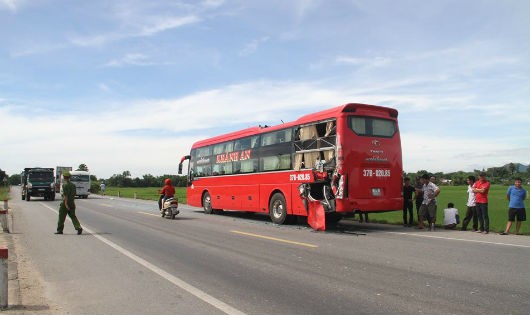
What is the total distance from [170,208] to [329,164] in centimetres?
787

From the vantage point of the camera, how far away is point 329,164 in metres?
13.9

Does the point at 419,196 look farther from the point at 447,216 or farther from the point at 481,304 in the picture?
the point at 481,304

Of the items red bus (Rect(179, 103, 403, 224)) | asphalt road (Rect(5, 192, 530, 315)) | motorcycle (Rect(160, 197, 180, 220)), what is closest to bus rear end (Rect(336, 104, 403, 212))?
red bus (Rect(179, 103, 403, 224))

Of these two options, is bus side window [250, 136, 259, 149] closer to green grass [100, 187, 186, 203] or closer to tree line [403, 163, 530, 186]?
green grass [100, 187, 186, 203]

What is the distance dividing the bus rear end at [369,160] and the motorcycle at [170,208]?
7.97 metres

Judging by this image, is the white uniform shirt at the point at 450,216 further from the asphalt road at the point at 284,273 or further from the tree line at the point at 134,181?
the tree line at the point at 134,181

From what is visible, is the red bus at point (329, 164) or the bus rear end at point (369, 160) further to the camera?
the red bus at point (329, 164)

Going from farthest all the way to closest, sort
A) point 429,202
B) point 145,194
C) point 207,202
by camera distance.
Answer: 1. point 145,194
2. point 207,202
3. point 429,202

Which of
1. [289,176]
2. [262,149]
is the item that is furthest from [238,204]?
[289,176]

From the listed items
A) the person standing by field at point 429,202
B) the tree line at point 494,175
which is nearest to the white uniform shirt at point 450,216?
the person standing by field at point 429,202

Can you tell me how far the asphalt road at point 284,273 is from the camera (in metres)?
5.64

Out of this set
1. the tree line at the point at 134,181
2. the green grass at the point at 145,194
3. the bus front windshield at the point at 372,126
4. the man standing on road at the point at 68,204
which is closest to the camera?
the man standing on road at the point at 68,204

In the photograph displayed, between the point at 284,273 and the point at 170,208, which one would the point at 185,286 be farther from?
the point at 170,208

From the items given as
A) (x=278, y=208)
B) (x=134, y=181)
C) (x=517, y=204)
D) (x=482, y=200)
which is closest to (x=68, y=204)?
(x=278, y=208)
